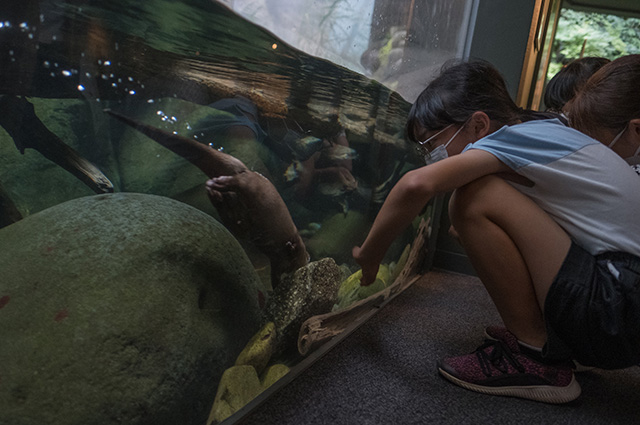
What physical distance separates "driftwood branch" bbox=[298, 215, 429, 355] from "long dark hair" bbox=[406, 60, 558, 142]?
547 mm

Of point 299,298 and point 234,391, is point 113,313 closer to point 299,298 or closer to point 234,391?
point 234,391

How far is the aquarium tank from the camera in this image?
532 millimetres

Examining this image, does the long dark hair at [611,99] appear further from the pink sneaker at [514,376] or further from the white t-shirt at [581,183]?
the pink sneaker at [514,376]

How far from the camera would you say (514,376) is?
115 cm

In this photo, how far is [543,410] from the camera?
109cm

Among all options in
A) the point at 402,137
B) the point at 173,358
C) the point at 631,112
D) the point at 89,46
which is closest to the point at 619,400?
the point at 631,112

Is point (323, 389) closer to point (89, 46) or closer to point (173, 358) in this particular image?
point (173, 358)

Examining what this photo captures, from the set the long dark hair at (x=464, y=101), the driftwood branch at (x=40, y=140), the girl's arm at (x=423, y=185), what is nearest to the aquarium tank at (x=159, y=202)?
the driftwood branch at (x=40, y=140)

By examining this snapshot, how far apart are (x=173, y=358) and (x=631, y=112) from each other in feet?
3.70

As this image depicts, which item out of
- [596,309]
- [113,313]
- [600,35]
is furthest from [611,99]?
[600,35]

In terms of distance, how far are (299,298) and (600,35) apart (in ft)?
32.1

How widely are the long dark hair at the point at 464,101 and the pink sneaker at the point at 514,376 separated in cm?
61

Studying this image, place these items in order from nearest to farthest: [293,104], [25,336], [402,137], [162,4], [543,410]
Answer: [25,336], [162,4], [293,104], [543,410], [402,137]

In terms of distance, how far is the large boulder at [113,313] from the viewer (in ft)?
1.75
